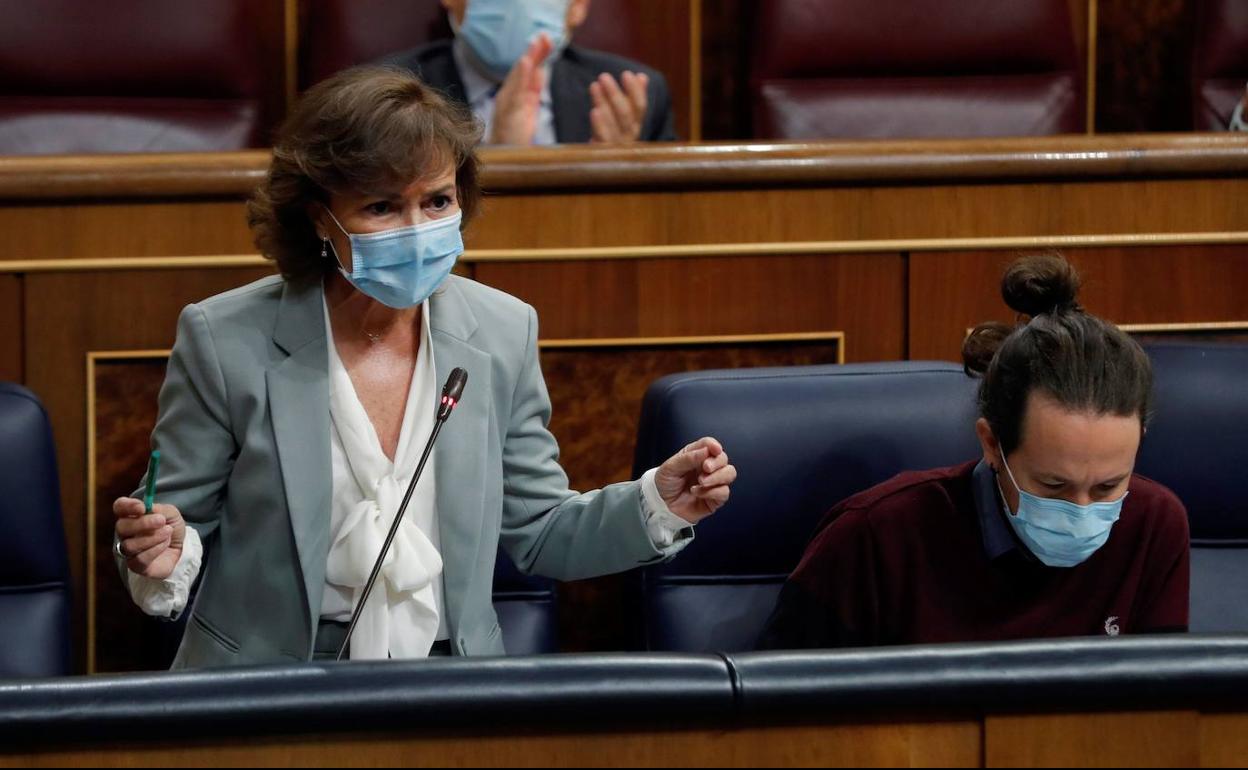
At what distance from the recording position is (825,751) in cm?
63

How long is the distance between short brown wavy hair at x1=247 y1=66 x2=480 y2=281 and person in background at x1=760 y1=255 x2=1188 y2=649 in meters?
0.36

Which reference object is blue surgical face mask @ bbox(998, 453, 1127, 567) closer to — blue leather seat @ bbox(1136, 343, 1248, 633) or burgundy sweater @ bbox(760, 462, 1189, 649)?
burgundy sweater @ bbox(760, 462, 1189, 649)

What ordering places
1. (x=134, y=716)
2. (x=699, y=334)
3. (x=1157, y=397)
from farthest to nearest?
(x=699, y=334), (x=1157, y=397), (x=134, y=716)

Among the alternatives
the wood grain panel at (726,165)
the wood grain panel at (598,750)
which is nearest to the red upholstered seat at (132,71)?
the wood grain panel at (726,165)

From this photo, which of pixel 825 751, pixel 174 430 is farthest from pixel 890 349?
pixel 825 751

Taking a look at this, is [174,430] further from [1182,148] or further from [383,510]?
[1182,148]

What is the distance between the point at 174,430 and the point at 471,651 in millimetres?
235

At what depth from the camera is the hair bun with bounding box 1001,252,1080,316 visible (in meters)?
1.10

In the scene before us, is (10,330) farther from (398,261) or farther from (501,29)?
(501,29)

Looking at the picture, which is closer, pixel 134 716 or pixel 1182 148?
pixel 134 716

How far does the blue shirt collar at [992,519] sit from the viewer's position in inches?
41.8

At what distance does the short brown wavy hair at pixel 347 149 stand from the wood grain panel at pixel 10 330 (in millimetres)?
291

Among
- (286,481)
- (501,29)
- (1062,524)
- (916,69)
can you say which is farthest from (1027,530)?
(916,69)

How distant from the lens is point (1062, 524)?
1.03m
